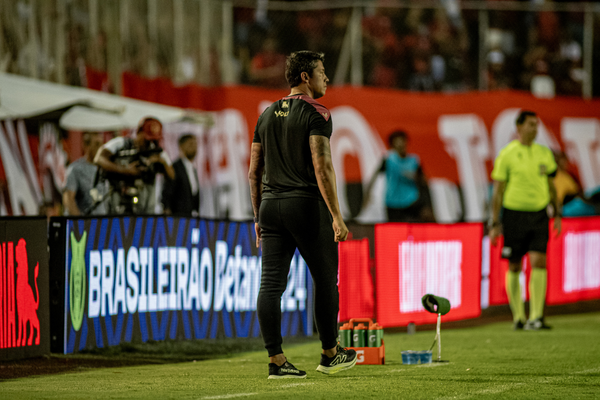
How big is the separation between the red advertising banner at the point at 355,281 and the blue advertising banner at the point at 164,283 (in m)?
0.41

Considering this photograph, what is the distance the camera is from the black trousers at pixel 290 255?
6.81 m

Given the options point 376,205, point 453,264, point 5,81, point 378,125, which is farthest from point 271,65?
point 453,264

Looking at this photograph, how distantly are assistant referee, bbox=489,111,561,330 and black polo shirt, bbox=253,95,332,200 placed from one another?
16.2 ft

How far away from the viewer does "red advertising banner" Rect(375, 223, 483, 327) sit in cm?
1146

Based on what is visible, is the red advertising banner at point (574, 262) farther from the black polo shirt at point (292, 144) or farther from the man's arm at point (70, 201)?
the black polo shirt at point (292, 144)

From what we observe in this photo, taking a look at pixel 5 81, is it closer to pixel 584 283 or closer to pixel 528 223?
pixel 528 223

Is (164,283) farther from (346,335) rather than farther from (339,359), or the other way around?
(339,359)

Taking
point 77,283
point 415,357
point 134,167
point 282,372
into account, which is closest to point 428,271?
point 134,167

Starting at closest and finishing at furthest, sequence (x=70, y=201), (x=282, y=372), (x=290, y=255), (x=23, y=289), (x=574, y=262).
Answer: (x=282, y=372)
(x=290, y=255)
(x=23, y=289)
(x=70, y=201)
(x=574, y=262)

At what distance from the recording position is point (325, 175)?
265 inches

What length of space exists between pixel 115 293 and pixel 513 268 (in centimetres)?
465

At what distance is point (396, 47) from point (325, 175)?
1176 cm

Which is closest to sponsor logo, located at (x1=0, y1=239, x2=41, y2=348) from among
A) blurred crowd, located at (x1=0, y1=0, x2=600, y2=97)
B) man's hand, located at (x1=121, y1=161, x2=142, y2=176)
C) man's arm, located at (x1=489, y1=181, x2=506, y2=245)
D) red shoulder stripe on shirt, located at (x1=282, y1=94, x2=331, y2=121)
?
red shoulder stripe on shirt, located at (x1=282, y1=94, x2=331, y2=121)

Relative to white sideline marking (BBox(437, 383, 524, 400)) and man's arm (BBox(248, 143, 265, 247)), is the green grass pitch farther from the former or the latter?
man's arm (BBox(248, 143, 265, 247))
